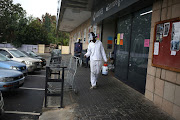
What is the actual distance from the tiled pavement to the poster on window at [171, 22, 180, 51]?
1.64 meters

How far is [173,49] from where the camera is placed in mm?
3766

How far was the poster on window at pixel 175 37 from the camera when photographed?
3.62 m

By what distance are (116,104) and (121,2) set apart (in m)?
3.71

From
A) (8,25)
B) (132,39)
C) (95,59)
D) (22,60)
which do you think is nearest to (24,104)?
(95,59)

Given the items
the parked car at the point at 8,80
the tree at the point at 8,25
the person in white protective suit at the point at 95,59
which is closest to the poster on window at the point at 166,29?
the person in white protective suit at the point at 95,59

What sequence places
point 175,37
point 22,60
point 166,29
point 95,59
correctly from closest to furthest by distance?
point 175,37
point 166,29
point 95,59
point 22,60

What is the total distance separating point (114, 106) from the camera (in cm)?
426

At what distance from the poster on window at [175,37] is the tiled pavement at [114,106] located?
1638 millimetres

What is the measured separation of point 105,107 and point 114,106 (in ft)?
0.88

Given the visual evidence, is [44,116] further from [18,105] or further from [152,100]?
[152,100]

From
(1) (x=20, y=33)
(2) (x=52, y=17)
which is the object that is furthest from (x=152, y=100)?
(2) (x=52, y=17)

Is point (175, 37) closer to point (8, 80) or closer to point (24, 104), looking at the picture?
point (24, 104)

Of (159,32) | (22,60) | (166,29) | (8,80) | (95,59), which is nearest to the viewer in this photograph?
(166,29)

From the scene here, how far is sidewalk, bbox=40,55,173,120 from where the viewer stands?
3.63 metres
